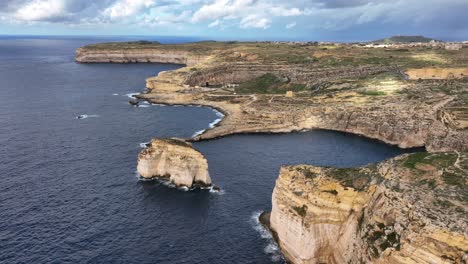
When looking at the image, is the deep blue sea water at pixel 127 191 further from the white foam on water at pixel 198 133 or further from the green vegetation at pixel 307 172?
the green vegetation at pixel 307 172

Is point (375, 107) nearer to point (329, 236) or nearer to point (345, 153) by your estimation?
point (345, 153)

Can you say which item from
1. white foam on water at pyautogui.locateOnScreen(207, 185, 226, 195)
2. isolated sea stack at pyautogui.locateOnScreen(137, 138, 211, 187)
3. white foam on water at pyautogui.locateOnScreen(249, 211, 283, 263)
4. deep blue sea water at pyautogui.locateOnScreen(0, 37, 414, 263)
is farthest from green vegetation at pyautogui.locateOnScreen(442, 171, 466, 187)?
isolated sea stack at pyautogui.locateOnScreen(137, 138, 211, 187)

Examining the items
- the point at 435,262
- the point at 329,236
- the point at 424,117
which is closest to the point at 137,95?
the point at 424,117

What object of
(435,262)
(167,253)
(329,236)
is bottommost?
(167,253)

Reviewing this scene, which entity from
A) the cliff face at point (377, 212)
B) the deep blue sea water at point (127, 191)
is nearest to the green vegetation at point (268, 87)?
the deep blue sea water at point (127, 191)

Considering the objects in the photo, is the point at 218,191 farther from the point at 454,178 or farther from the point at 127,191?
the point at 454,178

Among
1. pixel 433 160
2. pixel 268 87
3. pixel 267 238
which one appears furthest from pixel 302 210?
pixel 268 87

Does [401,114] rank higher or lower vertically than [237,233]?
higher
